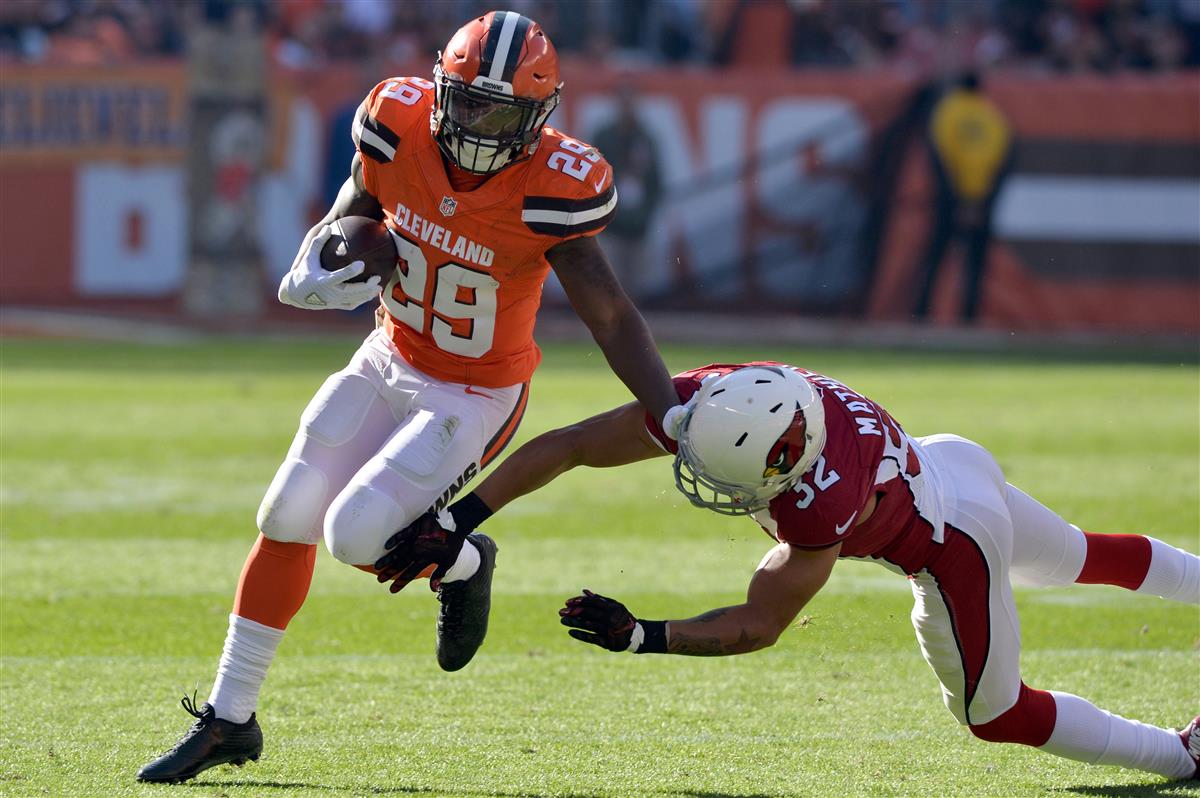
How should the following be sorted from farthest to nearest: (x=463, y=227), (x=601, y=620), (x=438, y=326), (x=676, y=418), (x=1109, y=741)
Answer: (x=438, y=326), (x=463, y=227), (x=1109, y=741), (x=676, y=418), (x=601, y=620)

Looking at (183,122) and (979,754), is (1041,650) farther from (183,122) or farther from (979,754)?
(183,122)

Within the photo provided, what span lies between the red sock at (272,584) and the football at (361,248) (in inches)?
27.7

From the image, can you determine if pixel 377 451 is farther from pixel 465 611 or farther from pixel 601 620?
pixel 601 620

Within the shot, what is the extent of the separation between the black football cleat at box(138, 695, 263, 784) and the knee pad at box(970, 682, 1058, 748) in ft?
5.81

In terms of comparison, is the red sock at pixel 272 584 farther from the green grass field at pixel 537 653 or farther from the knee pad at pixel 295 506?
the green grass field at pixel 537 653

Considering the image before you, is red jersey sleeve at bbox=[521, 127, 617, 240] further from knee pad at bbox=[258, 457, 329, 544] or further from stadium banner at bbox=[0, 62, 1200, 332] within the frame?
stadium banner at bbox=[0, 62, 1200, 332]

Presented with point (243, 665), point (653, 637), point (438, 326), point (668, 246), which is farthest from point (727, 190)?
point (653, 637)

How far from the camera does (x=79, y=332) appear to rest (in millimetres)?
14445

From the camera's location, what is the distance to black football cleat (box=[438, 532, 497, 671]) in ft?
12.8

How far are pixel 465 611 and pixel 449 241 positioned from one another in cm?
98

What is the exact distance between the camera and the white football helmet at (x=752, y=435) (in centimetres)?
329

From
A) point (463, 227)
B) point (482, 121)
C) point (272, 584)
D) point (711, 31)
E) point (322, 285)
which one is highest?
point (482, 121)

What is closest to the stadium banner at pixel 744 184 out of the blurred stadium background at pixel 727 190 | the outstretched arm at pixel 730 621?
the blurred stadium background at pixel 727 190

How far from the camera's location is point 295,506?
365 cm
